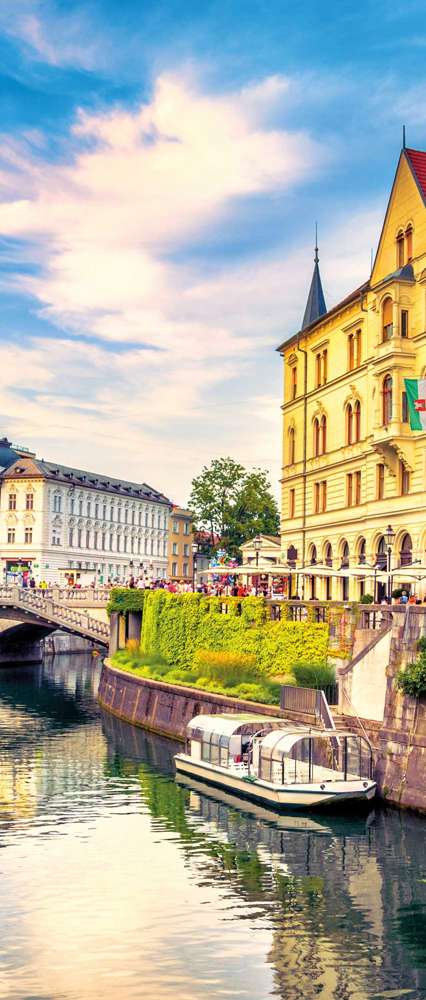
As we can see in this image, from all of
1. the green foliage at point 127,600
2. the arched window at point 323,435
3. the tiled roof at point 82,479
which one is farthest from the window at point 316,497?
the tiled roof at point 82,479

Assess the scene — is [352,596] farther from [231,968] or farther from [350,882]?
[231,968]

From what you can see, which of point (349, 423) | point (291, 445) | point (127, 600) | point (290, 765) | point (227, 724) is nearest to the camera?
point (290, 765)

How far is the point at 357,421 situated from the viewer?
64.9 metres

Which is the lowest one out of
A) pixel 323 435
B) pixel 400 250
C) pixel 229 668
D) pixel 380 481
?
pixel 229 668

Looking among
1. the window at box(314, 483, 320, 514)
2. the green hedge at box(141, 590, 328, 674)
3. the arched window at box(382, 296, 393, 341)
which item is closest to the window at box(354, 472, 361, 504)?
the window at box(314, 483, 320, 514)

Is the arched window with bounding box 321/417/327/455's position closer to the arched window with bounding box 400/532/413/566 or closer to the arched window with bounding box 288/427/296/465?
the arched window with bounding box 288/427/296/465

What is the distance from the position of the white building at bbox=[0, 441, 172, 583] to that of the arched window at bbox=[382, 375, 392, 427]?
279ft

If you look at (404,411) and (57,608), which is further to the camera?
(57,608)

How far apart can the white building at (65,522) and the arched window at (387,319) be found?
8540cm

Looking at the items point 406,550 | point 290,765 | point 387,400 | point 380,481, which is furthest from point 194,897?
point 380,481

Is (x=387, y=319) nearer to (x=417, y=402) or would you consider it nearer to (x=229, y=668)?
(x=417, y=402)

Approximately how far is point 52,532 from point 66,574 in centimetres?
603

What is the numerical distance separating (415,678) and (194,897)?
11.5 meters

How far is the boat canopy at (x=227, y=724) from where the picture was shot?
1585 inches
